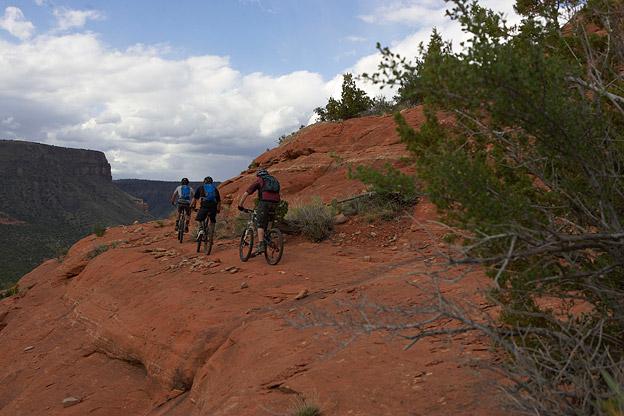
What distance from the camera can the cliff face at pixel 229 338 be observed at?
153 inches

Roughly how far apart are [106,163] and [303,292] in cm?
9740

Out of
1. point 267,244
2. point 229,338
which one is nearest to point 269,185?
point 267,244

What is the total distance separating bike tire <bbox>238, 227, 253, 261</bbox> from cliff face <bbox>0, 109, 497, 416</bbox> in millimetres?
252

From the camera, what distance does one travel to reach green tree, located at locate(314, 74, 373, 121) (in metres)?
23.0

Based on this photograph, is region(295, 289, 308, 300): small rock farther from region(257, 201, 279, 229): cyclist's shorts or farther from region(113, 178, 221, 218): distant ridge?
region(113, 178, 221, 218): distant ridge

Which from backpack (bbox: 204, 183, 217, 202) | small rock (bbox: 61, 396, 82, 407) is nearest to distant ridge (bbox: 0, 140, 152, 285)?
backpack (bbox: 204, 183, 217, 202)

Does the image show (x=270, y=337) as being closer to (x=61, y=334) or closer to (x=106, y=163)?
(x=61, y=334)

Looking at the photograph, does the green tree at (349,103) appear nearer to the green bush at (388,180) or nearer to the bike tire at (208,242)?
the bike tire at (208,242)

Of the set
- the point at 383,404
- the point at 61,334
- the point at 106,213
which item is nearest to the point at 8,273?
the point at 106,213

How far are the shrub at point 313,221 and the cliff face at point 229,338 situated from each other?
30 centimetres

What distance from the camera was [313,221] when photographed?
10727 millimetres

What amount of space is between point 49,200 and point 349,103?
6328cm

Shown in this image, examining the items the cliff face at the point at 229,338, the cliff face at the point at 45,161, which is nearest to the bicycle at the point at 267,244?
the cliff face at the point at 229,338

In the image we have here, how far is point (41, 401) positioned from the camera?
7.16 metres
